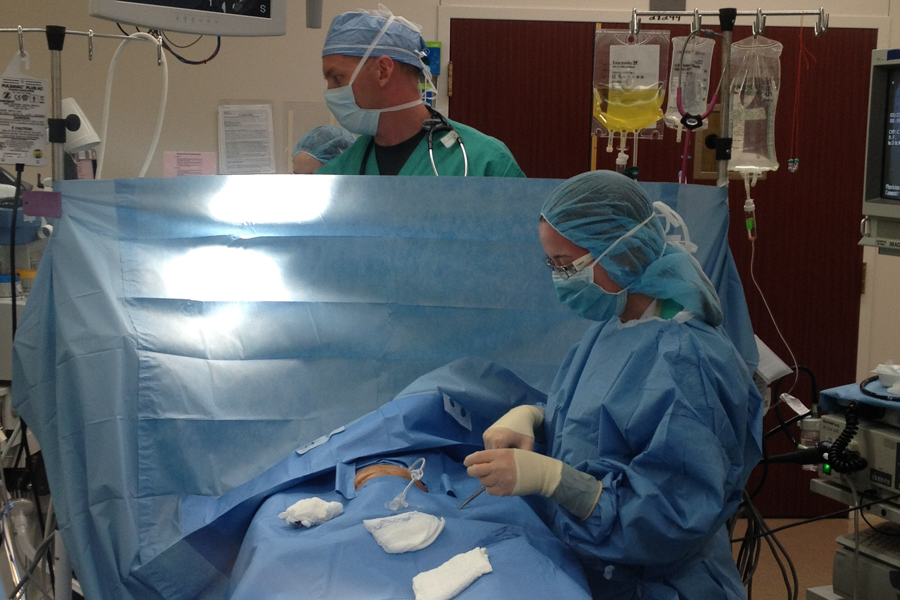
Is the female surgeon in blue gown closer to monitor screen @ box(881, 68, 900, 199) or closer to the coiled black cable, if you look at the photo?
the coiled black cable

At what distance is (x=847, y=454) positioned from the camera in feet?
6.21

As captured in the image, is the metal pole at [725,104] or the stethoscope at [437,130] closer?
the metal pole at [725,104]

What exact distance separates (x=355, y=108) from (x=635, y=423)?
1182 millimetres

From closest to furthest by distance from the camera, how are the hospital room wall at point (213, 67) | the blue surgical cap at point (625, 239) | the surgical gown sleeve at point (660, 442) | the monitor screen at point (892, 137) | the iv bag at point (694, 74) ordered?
the surgical gown sleeve at point (660, 442) → the blue surgical cap at point (625, 239) → the iv bag at point (694, 74) → the monitor screen at point (892, 137) → the hospital room wall at point (213, 67)

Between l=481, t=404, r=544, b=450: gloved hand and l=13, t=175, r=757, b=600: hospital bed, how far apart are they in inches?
4.1

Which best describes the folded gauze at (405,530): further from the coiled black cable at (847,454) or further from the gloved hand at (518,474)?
the coiled black cable at (847,454)

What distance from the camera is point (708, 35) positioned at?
1769 mm

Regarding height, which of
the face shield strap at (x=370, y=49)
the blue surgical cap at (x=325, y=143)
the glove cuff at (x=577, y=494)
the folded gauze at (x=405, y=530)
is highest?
the face shield strap at (x=370, y=49)

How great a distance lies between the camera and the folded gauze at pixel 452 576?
112cm

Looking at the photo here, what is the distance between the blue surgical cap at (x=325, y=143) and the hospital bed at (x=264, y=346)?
3.05ft

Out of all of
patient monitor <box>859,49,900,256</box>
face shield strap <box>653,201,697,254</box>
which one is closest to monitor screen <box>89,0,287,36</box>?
face shield strap <box>653,201,697,254</box>

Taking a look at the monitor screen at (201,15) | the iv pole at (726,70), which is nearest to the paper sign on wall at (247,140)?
the monitor screen at (201,15)

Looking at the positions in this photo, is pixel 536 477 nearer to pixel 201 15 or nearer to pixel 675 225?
pixel 675 225

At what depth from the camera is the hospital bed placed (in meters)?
1.50
